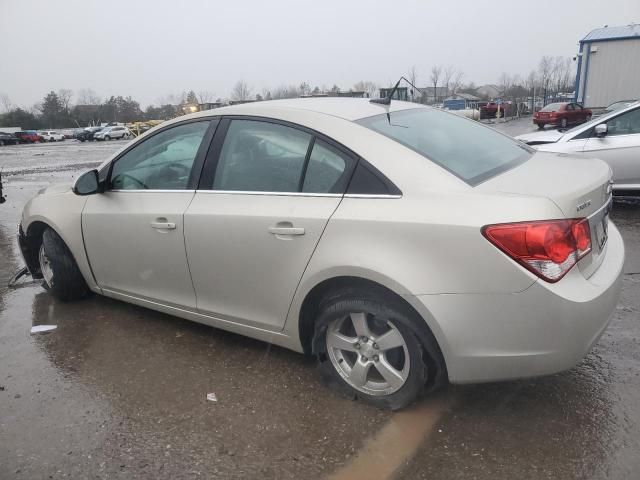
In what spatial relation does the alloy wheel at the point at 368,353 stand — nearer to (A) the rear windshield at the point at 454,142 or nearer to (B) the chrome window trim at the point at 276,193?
(B) the chrome window trim at the point at 276,193

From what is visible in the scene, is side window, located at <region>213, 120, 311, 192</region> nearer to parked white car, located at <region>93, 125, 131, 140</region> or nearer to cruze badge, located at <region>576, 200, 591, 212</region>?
cruze badge, located at <region>576, 200, 591, 212</region>

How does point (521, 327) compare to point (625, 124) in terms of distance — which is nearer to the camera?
point (521, 327)

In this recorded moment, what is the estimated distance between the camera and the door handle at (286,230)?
2.64m

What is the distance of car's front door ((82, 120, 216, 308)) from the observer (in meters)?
3.24

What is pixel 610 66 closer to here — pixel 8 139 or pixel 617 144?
pixel 617 144

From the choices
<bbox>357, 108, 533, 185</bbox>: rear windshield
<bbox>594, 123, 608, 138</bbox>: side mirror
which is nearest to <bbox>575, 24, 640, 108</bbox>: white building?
<bbox>594, 123, 608, 138</bbox>: side mirror

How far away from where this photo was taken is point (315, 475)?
2.26 meters

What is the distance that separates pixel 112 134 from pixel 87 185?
50.8m

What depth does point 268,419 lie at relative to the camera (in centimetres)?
266

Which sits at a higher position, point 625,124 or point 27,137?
point 625,124

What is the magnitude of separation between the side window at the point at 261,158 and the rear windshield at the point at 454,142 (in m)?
0.41

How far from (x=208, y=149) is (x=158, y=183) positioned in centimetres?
52

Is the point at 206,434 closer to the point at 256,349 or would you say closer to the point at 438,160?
the point at 256,349

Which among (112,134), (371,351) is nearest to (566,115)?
(371,351)
